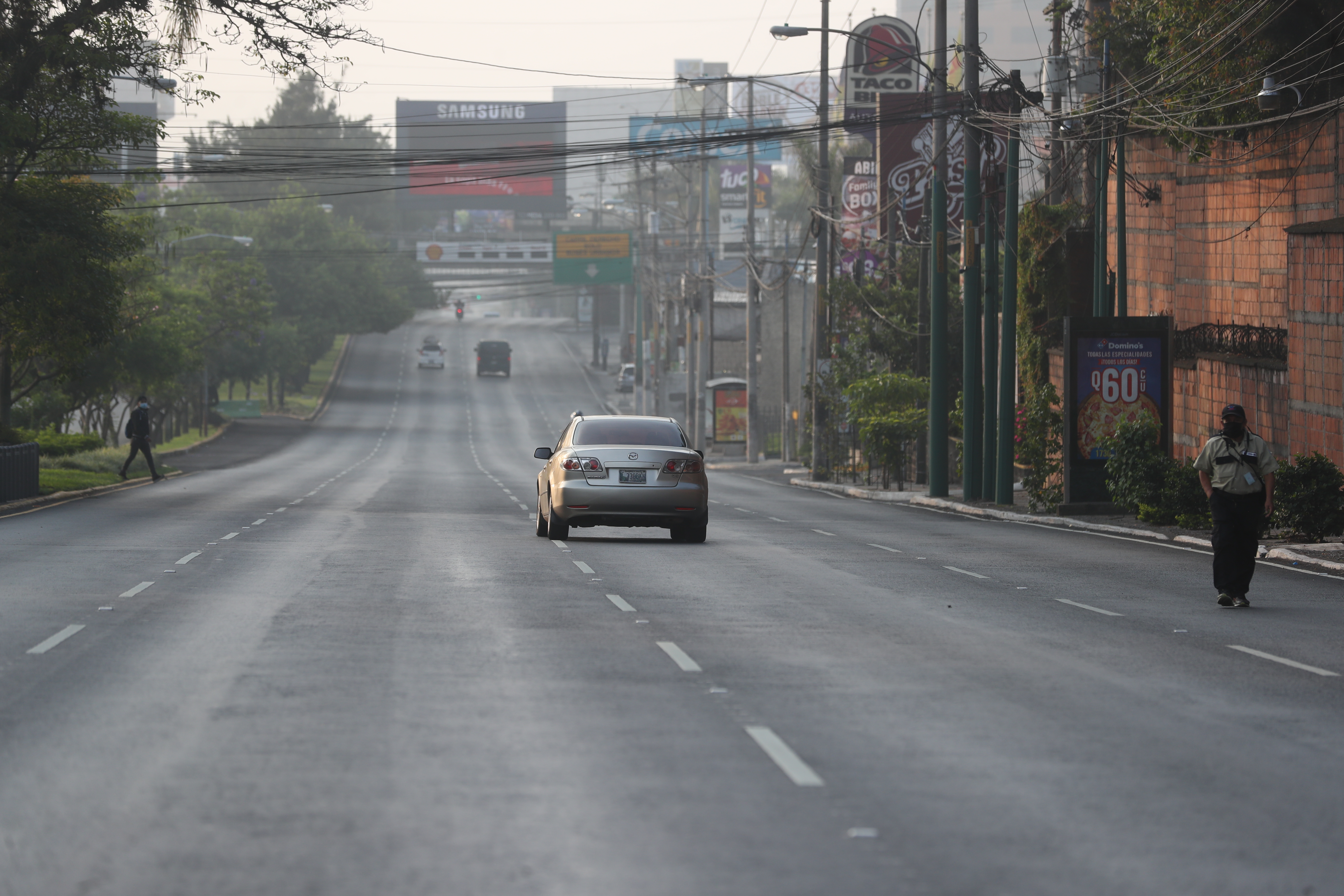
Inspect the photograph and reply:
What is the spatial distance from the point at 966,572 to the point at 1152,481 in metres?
8.04

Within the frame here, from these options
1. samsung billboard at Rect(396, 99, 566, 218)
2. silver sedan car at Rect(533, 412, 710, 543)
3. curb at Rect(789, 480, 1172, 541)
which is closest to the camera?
silver sedan car at Rect(533, 412, 710, 543)

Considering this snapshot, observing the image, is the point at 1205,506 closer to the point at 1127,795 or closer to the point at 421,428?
the point at 1127,795

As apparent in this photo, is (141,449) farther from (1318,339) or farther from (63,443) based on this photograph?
(1318,339)

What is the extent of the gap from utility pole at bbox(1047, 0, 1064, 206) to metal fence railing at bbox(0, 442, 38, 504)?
802 inches

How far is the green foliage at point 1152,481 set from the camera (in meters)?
24.7

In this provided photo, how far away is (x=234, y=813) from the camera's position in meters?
7.02

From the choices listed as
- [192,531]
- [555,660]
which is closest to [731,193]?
[192,531]

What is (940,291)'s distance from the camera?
117ft

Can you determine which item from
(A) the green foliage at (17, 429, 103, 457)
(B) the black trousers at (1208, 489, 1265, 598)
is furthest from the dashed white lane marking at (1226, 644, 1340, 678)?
(A) the green foliage at (17, 429, 103, 457)

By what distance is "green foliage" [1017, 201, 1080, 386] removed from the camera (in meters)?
39.4

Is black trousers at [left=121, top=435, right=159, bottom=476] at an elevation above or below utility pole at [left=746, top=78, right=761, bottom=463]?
below

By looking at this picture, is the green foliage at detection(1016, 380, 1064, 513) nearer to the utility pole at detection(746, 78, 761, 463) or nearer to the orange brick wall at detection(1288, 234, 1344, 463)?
the orange brick wall at detection(1288, 234, 1344, 463)

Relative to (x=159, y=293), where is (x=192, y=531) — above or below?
below

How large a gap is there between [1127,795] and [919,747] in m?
1.26
